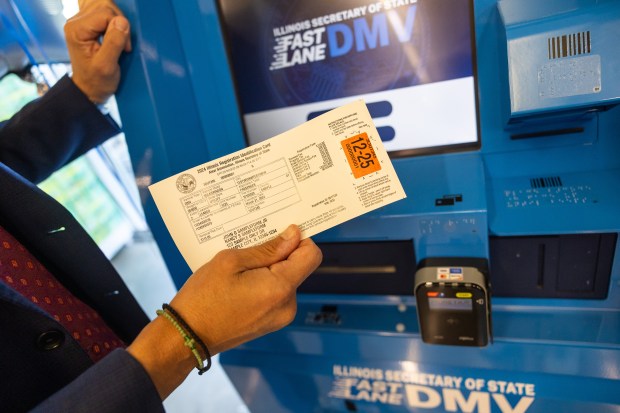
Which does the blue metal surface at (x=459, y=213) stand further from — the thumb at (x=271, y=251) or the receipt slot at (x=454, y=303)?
the thumb at (x=271, y=251)

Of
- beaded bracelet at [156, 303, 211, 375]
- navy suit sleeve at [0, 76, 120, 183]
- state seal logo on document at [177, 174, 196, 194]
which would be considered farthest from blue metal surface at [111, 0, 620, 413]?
beaded bracelet at [156, 303, 211, 375]

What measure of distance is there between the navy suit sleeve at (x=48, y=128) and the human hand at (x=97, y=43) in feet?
0.21

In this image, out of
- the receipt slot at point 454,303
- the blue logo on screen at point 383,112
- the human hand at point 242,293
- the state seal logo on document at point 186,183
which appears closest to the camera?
the human hand at point 242,293

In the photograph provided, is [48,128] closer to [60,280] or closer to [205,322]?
[60,280]

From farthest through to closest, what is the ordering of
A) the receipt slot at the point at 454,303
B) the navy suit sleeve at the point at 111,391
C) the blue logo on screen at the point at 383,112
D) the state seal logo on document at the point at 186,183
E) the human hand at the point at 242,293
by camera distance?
the blue logo on screen at the point at 383,112
the receipt slot at the point at 454,303
the state seal logo on document at the point at 186,183
the human hand at the point at 242,293
the navy suit sleeve at the point at 111,391

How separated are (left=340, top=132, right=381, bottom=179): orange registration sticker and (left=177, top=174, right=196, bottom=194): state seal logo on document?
12.8 inches

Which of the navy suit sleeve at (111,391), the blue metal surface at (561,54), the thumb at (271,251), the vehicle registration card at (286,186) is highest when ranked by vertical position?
the blue metal surface at (561,54)

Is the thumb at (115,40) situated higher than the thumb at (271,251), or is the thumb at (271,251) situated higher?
the thumb at (115,40)

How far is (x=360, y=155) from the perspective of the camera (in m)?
0.87

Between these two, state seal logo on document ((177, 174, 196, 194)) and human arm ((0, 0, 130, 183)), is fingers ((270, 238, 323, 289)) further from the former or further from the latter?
human arm ((0, 0, 130, 183))

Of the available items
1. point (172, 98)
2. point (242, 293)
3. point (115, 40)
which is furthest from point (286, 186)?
point (115, 40)

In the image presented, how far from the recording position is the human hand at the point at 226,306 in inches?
28.2

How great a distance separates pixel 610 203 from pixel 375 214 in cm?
53

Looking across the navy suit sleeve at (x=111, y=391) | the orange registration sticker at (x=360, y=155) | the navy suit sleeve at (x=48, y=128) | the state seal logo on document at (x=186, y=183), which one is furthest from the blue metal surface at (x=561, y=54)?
the navy suit sleeve at (x=48, y=128)
